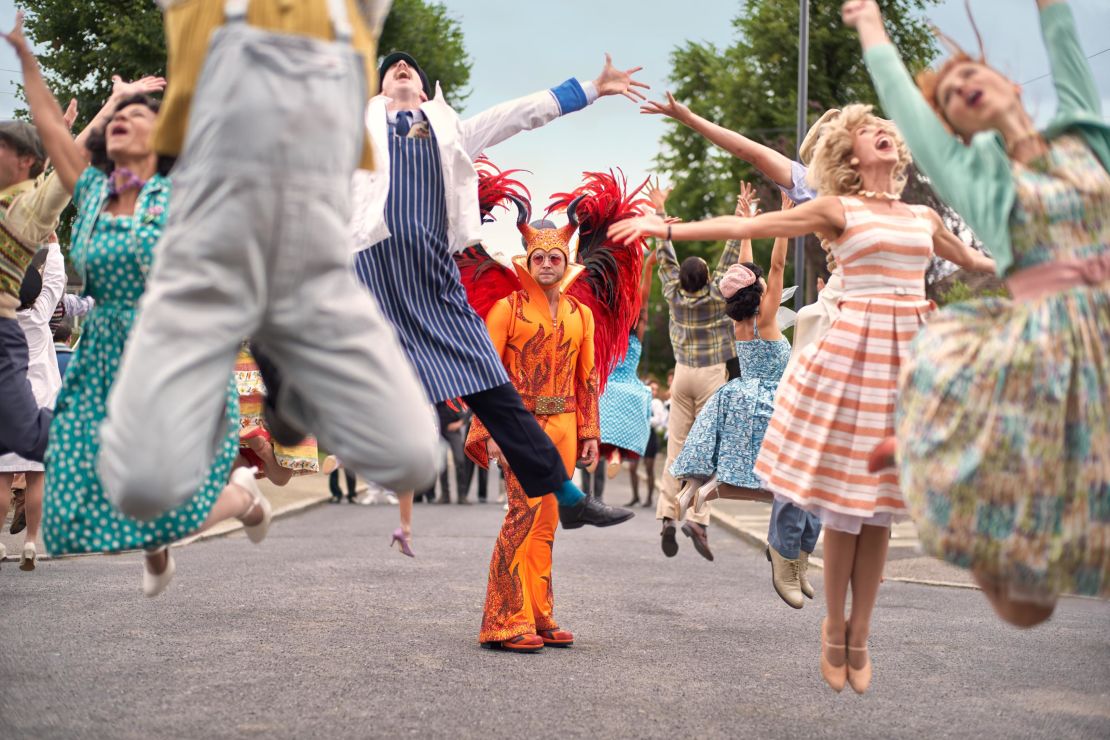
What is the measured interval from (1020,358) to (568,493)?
2836 millimetres

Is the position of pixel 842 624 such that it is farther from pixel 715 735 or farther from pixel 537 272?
pixel 537 272

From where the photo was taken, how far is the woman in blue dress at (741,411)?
8.76m

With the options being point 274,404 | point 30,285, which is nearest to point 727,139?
point 274,404

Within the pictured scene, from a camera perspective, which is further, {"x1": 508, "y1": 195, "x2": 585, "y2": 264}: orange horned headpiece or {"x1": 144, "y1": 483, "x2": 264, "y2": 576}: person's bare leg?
{"x1": 508, "y1": 195, "x2": 585, "y2": 264}: orange horned headpiece

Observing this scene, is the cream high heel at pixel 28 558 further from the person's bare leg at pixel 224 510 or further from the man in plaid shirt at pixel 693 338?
the person's bare leg at pixel 224 510

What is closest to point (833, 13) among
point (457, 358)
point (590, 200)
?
point (590, 200)

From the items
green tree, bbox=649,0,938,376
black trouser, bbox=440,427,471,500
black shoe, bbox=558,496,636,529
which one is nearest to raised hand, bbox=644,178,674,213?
black shoe, bbox=558,496,636,529

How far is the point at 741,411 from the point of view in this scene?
8.83 m

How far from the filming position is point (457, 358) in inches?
234

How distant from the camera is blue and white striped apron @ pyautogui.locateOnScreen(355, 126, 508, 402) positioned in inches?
230

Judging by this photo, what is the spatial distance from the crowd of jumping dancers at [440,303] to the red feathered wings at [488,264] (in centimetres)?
127

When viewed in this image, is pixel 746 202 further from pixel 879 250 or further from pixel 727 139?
pixel 879 250

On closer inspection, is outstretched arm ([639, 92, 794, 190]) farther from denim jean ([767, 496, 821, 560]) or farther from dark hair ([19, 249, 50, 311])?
dark hair ([19, 249, 50, 311])

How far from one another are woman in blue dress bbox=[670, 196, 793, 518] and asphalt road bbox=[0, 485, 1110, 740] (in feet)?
2.87
